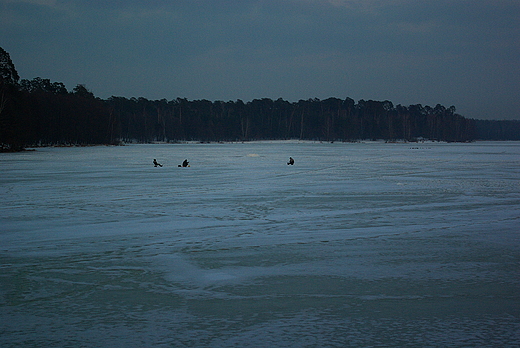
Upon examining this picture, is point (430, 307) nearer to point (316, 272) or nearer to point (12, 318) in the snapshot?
point (316, 272)

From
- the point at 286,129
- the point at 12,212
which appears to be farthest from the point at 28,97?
the point at 286,129

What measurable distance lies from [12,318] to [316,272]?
10.2 ft

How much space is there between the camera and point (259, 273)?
631 cm

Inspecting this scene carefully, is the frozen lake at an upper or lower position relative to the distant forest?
lower

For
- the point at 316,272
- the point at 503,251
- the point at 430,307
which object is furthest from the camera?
the point at 503,251

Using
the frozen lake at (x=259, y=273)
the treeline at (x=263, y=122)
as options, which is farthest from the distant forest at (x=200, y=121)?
the frozen lake at (x=259, y=273)

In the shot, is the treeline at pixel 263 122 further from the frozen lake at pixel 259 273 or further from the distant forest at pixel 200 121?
the frozen lake at pixel 259 273

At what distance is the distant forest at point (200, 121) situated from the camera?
8881 centimetres

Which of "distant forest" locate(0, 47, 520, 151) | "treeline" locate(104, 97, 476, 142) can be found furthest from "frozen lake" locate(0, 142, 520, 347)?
"treeline" locate(104, 97, 476, 142)

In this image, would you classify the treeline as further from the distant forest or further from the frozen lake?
the frozen lake

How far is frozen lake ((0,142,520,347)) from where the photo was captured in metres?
4.37

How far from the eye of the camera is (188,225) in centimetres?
961

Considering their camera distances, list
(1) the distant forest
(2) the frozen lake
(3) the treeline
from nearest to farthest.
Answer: (2) the frozen lake, (1) the distant forest, (3) the treeline

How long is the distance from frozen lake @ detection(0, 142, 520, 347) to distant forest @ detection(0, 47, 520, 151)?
6840 centimetres
